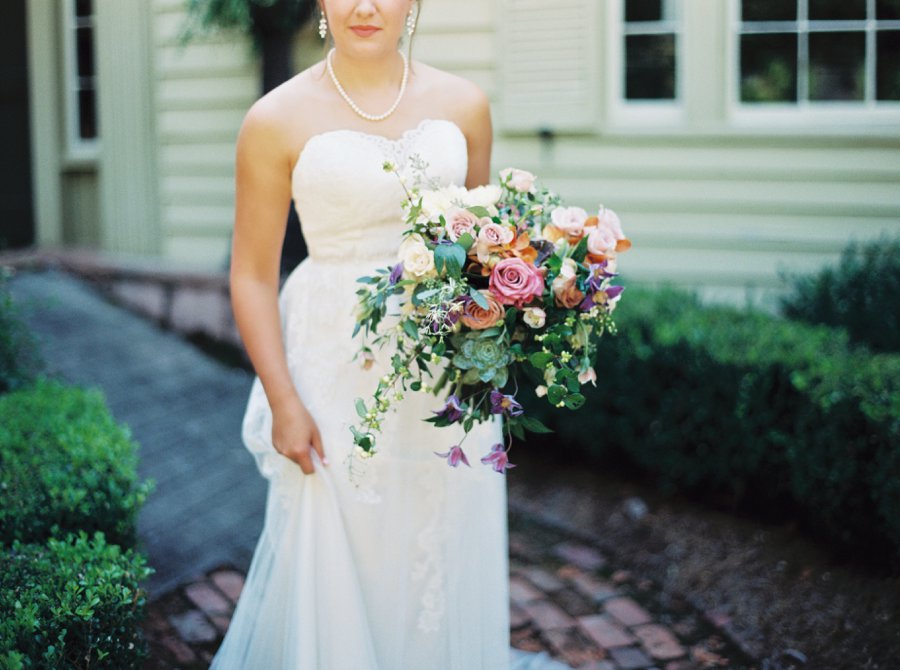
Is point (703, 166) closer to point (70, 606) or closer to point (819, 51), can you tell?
point (819, 51)

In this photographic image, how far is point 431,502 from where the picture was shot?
2867 mm

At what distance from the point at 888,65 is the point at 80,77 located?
6029 mm

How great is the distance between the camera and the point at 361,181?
2617 millimetres

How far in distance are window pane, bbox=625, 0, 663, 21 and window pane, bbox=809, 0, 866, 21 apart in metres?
0.92

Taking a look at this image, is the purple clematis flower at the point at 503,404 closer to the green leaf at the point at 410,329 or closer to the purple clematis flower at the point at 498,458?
the purple clematis flower at the point at 498,458

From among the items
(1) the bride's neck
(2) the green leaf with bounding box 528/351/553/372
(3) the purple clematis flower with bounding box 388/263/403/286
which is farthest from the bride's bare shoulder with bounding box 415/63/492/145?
(2) the green leaf with bounding box 528/351/553/372

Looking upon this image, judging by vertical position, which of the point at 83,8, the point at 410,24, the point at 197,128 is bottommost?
the point at 410,24

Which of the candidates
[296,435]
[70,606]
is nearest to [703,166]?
[296,435]

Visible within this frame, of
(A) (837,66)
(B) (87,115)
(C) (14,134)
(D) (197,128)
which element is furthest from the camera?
(C) (14,134)

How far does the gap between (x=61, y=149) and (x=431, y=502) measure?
250 inches

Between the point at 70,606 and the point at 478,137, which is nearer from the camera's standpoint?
the point at 70,606

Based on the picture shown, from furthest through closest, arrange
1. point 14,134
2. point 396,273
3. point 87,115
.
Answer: point 14,134 < point 87,115 < point 396,273

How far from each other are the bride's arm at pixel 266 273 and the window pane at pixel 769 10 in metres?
4.45

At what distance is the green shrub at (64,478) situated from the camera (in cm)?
307
